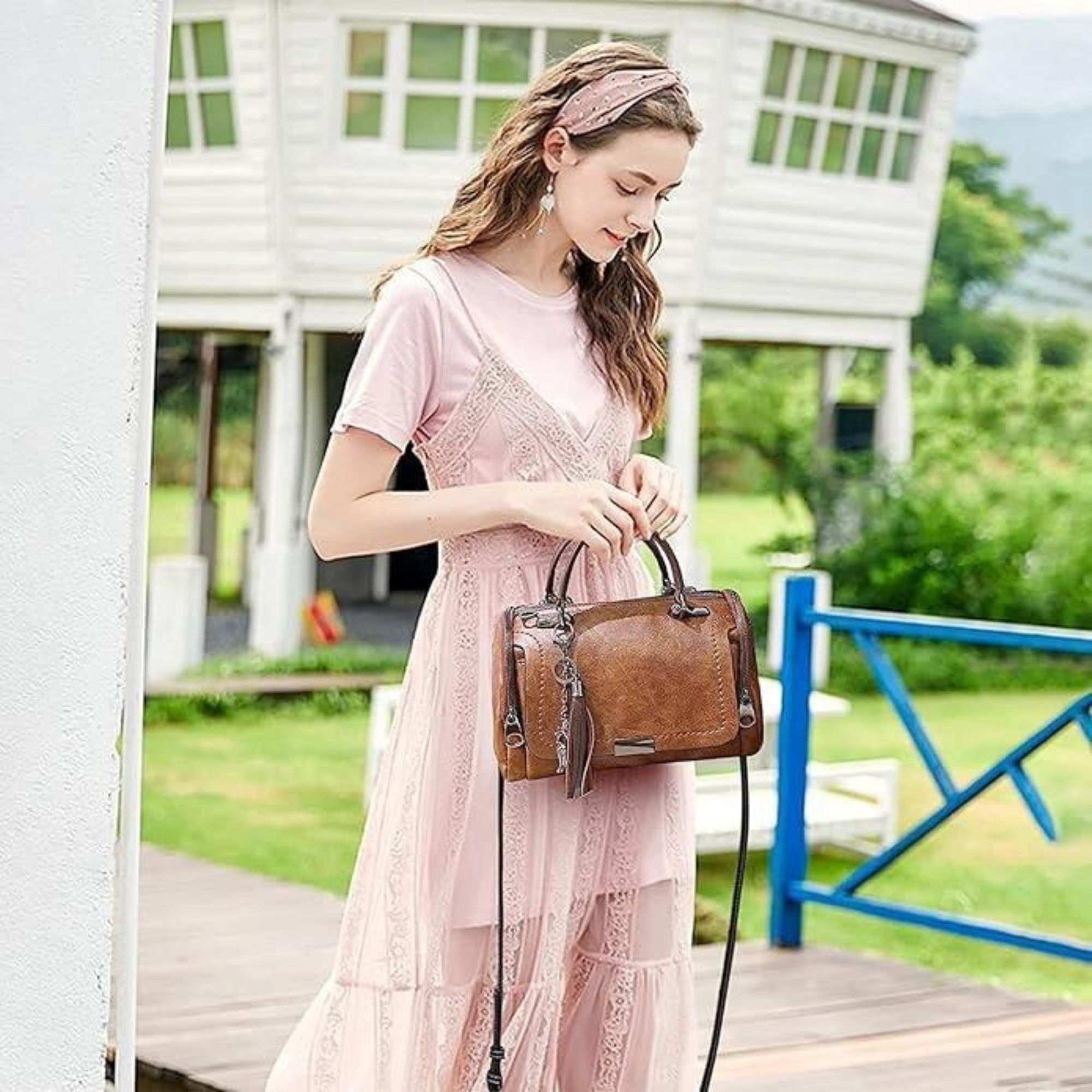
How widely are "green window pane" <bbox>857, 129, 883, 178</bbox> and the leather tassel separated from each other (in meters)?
11.4

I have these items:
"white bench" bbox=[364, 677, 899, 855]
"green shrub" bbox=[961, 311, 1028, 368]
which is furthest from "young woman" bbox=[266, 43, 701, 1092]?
"green shrub" bbox=[961, 311, 1028, 368]

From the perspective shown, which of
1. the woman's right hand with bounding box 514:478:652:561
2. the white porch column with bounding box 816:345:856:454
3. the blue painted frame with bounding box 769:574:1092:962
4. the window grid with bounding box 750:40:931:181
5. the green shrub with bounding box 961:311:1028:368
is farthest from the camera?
the green shrub with bounding box 961:311:1028:368

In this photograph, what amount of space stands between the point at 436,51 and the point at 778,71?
1.99m

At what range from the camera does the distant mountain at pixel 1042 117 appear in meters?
21.6

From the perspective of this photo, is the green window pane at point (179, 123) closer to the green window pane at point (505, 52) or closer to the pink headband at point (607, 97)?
the green window pane at point (505, 52)

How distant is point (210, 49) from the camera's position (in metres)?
12.4

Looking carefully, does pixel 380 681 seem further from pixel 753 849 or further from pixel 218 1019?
pixel 218 1019

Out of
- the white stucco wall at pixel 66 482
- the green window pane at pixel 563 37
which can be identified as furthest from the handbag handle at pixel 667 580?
the green window pane at pixel 563 37

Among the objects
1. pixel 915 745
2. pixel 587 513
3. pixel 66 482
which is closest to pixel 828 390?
pixel 915 745

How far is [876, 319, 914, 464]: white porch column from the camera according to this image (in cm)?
1372

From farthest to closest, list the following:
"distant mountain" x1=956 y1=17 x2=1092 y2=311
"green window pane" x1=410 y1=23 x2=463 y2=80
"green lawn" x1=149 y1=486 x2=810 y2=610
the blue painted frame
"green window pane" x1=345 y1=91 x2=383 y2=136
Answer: "distant mountain" x1=956 y1=17 x2=1092 y2=311, "green lawn" x1=149 y1=486 x2=810 y2=610, "green window pane" x1=345 y1=91 x2=383 y2=136, "green window pane" x1=410 y1=23 x2=463 y2=80, the blue painted frame

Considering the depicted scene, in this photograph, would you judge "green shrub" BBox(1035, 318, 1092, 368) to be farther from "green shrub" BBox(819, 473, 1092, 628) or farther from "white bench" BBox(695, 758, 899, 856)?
"white bench" BBox(695, 758, 899, 856)

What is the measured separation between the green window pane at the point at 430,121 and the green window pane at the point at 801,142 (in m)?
2.02

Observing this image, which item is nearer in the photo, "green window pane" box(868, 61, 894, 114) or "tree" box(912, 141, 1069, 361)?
"green window pane" box(868, 61, 894, 114)
